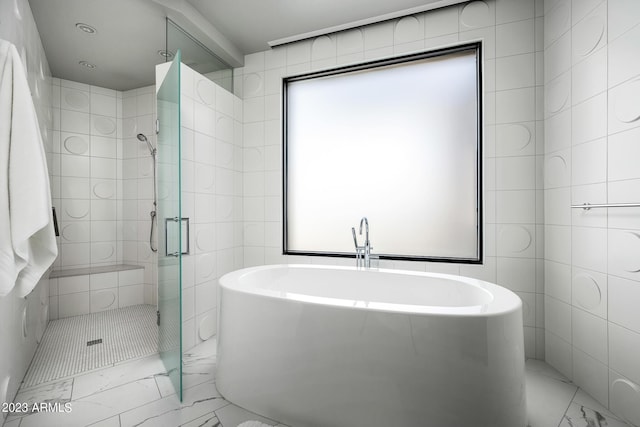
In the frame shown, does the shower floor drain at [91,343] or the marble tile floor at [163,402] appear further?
the shower floor drain at [91,343]

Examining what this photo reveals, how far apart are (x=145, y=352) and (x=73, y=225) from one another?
1.94m

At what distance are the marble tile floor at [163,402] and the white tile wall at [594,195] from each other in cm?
15

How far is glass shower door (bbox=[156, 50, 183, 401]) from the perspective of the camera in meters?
1.68

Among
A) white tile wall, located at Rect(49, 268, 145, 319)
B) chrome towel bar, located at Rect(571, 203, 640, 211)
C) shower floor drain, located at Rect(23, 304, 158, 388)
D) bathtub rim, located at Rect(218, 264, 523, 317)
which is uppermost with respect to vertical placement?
chrome towel bar, located at Rect(571, 203, 640, 211)

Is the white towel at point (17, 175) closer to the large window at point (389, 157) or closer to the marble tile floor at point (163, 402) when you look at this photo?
the marble tile floor at point (163, 402)

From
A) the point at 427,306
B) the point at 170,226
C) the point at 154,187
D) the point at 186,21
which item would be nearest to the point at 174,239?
the point at 170,226

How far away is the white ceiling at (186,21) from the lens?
2.22 metres

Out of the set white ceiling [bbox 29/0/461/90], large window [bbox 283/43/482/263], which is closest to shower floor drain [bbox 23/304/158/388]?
large window [bbox 283/43/482/263]

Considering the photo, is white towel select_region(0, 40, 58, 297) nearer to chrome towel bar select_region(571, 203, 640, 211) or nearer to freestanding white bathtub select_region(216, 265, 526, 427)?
freestanding white bathtub select_region(216, 265, 526, 427)

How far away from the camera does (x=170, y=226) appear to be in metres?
1.89

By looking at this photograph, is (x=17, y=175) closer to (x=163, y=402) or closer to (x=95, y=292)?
(x=163, y=402)

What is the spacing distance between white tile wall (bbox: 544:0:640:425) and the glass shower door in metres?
2.19

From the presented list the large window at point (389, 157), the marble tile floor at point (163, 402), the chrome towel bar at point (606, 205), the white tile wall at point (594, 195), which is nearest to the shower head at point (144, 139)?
the large window at point (389, 157)

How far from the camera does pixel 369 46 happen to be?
252cm
